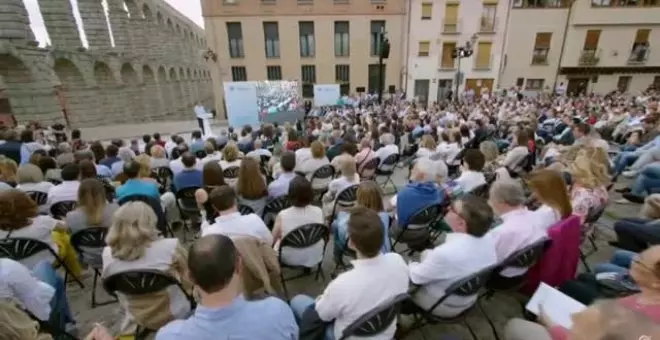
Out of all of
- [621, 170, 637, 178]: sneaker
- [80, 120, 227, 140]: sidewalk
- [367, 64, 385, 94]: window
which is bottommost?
[80, 120, 227, 140]: sidewalk

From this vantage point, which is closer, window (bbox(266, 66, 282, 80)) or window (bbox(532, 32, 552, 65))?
window (bbox(532, 32, 552, 65))

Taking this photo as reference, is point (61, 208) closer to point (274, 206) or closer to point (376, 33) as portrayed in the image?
point (274, 206)

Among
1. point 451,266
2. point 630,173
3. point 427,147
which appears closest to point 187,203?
point 451,266

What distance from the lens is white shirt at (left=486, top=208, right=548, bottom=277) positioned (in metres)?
2.13

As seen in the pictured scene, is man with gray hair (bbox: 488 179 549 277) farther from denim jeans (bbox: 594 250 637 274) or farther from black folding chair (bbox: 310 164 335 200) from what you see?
black folding chair (bbox: 310 164 335 200)

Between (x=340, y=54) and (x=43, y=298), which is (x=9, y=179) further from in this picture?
(x=340, y=54)

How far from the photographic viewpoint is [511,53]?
21344 mm

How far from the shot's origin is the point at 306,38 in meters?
21.5

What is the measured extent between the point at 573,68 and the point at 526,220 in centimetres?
2648

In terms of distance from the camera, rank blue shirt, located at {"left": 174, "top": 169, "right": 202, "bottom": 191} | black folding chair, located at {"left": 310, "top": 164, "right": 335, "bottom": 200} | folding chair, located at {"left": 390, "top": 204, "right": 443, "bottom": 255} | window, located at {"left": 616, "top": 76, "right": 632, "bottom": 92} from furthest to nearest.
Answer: window, located at {"left": 616, "top": 76, "right": 632, "bottom": 92} → black folding chair, located at {"left": 310, "top": 164, "right": 335, "bottom": 200} → blue shirt, located at {"left": 174, "top": 169, "right": 202, "bottom": 191} → folding chair, located at {"left": 390, "top": 204, "right": 443, "bottom": 255}

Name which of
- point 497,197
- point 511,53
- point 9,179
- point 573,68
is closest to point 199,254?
point 497,197

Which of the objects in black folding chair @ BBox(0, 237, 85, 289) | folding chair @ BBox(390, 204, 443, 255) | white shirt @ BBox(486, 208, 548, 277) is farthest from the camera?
folding chair @ BBox(390, 204, 443, 255)

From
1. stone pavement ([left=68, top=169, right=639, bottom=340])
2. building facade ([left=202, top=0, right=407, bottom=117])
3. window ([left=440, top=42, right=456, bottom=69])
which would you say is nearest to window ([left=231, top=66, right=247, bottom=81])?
building facade ([left=202, top=0, right=407, bottom=117])

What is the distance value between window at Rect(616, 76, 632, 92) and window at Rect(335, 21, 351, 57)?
67.3 ft
